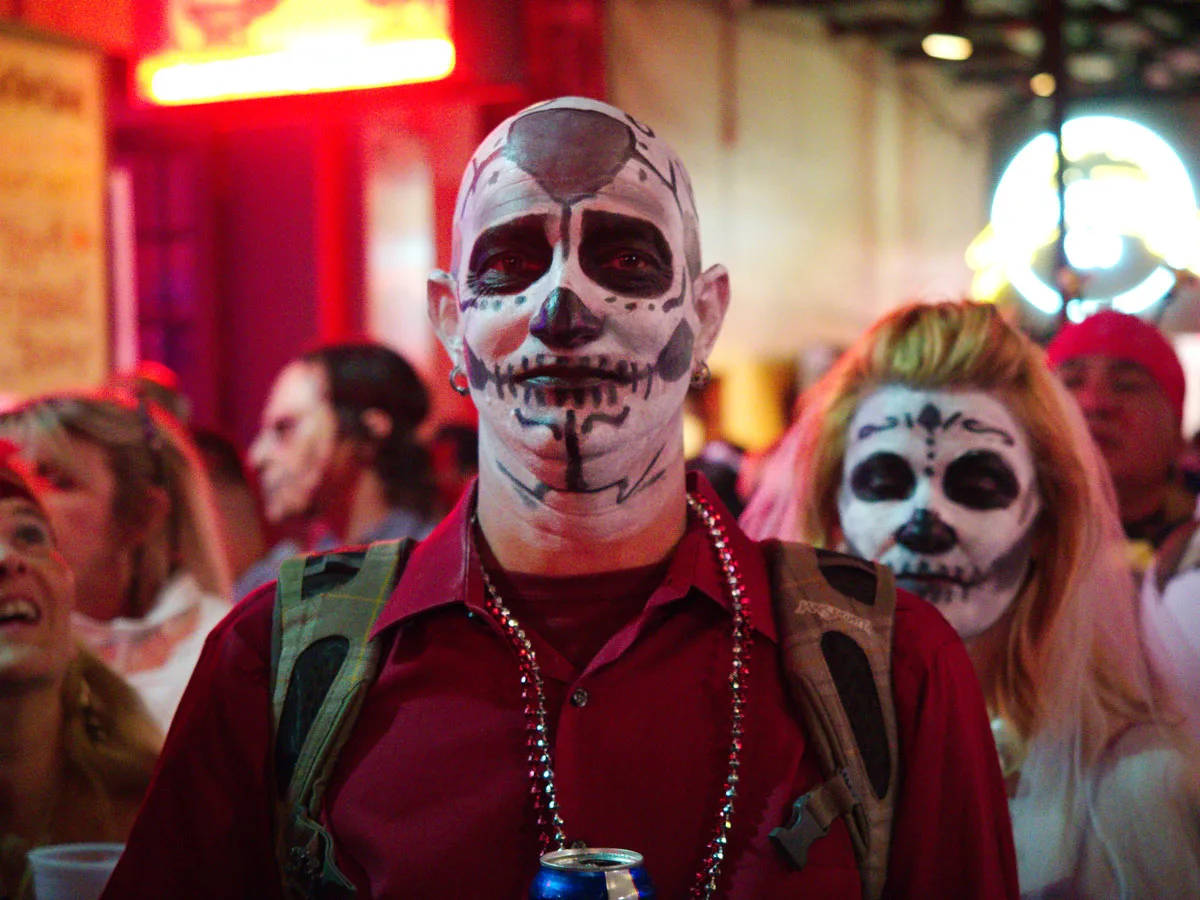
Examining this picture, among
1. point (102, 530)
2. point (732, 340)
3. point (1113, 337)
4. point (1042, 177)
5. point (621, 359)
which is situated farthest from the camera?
point (732, 340)

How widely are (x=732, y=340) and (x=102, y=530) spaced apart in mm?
7649

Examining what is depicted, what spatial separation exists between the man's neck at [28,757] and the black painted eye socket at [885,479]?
145cm

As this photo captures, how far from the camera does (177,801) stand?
187cm

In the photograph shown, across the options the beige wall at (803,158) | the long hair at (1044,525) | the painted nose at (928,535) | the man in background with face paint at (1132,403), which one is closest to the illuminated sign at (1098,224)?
the man in background with face paint at (1132,403)

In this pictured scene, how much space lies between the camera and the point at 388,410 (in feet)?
16.2

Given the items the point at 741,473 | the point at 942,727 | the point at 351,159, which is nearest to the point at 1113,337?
the point at 741,473

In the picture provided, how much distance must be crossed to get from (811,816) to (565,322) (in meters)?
0.67

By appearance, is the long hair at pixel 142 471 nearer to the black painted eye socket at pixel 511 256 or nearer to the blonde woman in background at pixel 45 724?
the blonde woman in background at pixel 45 724

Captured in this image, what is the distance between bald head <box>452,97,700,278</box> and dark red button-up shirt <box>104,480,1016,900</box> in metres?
0.49

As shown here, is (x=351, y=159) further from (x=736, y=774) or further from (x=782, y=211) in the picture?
(x=736, y=774)

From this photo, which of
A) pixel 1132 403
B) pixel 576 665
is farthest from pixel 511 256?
pixel 1132 403

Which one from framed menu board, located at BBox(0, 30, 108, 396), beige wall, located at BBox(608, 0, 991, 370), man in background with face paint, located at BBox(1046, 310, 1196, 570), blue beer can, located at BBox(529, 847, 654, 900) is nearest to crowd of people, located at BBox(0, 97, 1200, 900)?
blue beer can, located at BBox(529, 847, 654, 900)

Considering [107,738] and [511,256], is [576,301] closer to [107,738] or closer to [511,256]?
[511,256]

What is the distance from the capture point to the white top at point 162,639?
10.2 ft
